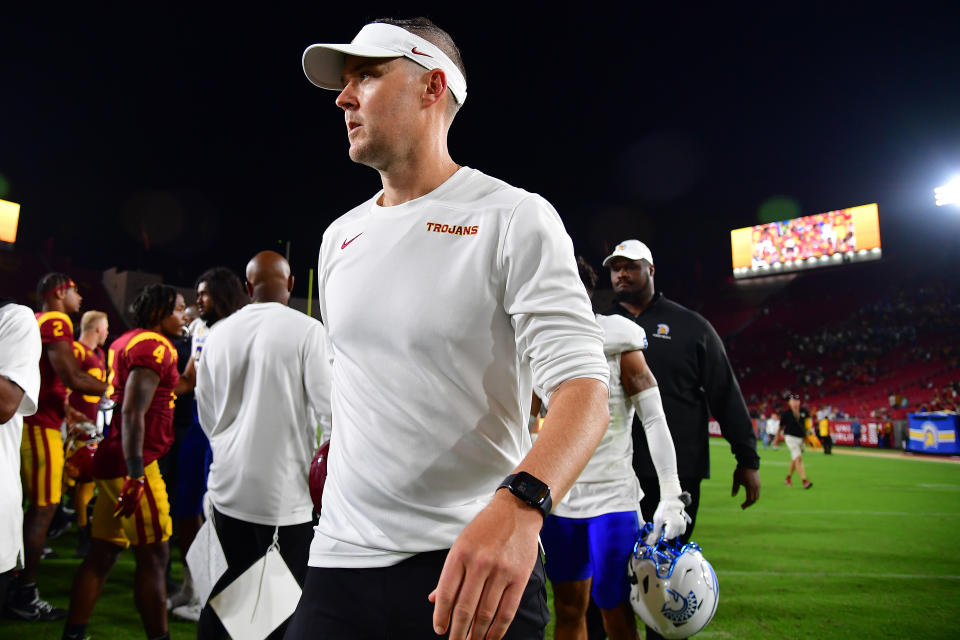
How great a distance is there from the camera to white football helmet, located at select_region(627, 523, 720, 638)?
3271 millimetres

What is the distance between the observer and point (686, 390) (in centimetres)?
457

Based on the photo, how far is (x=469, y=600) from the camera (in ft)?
3.19

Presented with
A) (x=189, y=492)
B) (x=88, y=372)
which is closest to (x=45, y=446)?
(x=189, y=492)

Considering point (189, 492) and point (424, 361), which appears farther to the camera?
point (189, 492)

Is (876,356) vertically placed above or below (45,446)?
above

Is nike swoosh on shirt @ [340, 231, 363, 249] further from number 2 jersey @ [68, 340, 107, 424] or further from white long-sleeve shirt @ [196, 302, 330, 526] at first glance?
number 2 jersey @ [68, 340, 107, 424]

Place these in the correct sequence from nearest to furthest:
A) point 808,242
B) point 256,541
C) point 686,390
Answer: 1. point 256,541
2. point 686,390
3. point 808,242

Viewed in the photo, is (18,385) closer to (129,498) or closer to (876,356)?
(129,498)

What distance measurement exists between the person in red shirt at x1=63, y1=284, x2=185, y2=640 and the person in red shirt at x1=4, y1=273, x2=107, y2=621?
3.21 ft

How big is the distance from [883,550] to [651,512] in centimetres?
466

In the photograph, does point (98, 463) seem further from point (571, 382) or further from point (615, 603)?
point (571, 382)

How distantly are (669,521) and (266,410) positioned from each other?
220 centimetres

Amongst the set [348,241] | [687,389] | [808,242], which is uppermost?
[808,242]

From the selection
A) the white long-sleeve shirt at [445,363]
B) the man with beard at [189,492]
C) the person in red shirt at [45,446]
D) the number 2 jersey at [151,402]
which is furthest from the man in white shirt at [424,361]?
the person in red shirt at [45,446]
